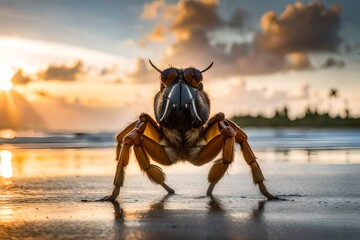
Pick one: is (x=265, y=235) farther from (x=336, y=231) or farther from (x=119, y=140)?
(x=119, y=140)

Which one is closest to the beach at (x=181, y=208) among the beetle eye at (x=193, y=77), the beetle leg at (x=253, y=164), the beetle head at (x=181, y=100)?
the beetle leg at (x=253, y=164)

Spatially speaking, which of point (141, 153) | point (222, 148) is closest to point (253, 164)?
point (222, 148)

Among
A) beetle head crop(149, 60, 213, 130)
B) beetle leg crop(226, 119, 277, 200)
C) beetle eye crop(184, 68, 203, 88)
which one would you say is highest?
beetle eye crop(184, 68, 203, 88)

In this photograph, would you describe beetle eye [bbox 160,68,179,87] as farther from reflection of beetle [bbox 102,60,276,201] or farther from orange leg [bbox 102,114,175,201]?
orange leg [bbox 102,114,175,201]

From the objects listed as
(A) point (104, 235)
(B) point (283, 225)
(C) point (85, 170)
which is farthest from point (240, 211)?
(C) point (85, 170)

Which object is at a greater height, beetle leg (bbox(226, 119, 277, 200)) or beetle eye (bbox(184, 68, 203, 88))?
beetle eye (bbox(184, 68, 203, 88))

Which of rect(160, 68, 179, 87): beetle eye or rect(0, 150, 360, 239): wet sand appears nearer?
rect(0, 150, 360, 239): wet sand

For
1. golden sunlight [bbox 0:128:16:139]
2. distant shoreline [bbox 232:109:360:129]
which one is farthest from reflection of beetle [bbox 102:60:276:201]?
distant shoreline [bbox 232:109:360:129]

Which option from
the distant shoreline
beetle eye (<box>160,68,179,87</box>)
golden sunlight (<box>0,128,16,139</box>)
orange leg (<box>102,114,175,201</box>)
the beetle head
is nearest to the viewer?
the beetle head

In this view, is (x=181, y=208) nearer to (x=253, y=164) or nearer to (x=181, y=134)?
(x=181, y=134)
